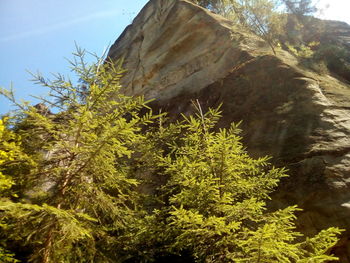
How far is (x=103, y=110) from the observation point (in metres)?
6.46

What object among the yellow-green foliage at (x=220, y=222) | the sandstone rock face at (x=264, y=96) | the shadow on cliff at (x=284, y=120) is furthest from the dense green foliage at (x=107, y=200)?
the sandstone rock face at (x=264, y=96)

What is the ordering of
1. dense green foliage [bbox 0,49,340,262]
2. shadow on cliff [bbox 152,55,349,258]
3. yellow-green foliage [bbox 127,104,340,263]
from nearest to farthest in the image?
yellow-green foliage [bbox 127,104,340,263] → dense green foliage [bbox 0,49,340,262] → shadow on cliff [bbox 152,55,349,258]

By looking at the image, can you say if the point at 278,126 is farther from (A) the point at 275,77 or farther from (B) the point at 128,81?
(B) the point at 128,81

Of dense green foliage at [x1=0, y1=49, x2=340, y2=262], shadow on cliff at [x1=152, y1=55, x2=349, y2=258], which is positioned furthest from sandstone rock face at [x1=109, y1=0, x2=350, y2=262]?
dense green foliage at [x1=0, y1=49, x2=340, y2=262]

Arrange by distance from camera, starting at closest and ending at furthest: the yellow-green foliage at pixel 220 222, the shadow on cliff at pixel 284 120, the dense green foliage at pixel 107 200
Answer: the yellow-green foliage at pixel 220 222
the dense green foliage at pixel 107 200
the shadow on cliff at pixel 284 120

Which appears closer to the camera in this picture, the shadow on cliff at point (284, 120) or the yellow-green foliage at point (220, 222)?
the yellow-green foliage at point (220, 222)

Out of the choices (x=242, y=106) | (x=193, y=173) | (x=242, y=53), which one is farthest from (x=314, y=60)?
(x=193, y=173)

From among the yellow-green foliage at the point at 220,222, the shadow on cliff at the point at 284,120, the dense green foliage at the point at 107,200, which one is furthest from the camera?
the shadow on cliff at the point at 284,120

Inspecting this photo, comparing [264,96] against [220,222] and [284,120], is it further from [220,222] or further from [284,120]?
[220,222]

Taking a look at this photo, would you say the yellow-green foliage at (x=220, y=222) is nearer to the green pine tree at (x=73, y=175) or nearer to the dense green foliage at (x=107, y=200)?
the dense green foliage at (x=107, y=200)

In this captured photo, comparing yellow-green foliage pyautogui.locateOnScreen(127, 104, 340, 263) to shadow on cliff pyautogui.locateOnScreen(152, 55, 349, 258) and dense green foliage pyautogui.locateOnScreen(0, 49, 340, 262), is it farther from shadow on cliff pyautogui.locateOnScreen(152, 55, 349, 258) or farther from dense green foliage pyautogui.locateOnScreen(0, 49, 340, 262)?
shadow on cliff pyautogui.locateOnScreen(152, 55, 349, 258)

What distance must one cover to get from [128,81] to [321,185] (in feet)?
46.6

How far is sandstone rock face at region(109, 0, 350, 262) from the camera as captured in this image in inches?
256

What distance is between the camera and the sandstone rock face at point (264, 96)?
6.50 m
